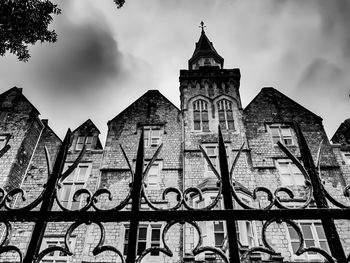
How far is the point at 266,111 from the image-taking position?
17828 mm

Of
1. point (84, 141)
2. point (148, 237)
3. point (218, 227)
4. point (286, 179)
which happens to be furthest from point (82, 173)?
point (286, 179)

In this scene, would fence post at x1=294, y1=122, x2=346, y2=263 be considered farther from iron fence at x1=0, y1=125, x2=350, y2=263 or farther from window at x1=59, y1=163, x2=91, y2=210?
window at x1=59, y1=163, x2=91, y2=210

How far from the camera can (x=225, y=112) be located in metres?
17.3

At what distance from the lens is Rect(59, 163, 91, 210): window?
14.8m

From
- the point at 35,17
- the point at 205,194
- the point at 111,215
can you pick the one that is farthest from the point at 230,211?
the point at 205,194

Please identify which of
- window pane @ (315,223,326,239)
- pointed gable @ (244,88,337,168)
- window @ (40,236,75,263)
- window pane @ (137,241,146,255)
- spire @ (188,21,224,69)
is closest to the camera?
window pane @ (137,241,146,255)

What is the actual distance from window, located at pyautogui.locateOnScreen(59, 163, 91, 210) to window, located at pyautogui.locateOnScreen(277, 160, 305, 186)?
10.9 metres

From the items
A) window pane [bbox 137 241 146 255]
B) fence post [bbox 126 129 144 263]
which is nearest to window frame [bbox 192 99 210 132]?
window pane [bbox 137 241 146 255]

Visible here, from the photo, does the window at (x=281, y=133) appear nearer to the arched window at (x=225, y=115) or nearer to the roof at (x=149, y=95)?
the arched window at (x=225, y=115)

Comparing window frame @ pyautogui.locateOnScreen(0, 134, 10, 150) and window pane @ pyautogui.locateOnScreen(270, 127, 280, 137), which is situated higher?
window pane @ pyautogui.locateOnScreen(270, 127, 280, 137)

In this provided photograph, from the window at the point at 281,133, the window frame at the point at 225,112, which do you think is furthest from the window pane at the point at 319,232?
the window frame at the point at 225,112

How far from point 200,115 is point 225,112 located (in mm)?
1607

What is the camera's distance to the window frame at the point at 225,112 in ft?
54.6

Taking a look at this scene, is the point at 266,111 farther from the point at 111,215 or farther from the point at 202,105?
the point at 111,215
